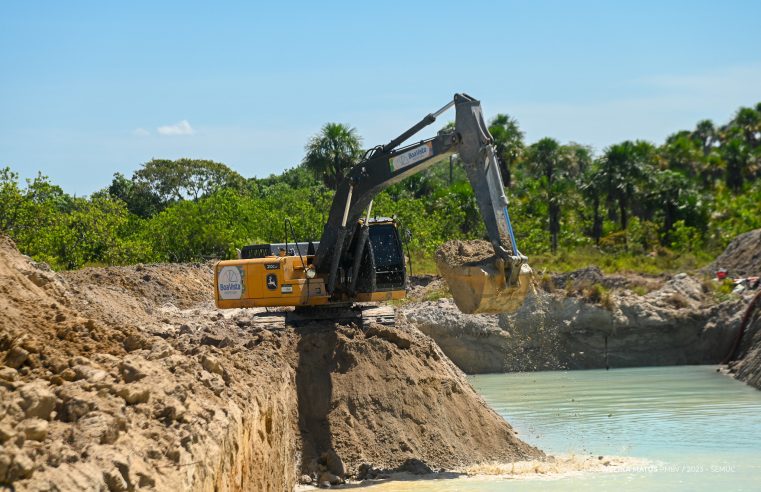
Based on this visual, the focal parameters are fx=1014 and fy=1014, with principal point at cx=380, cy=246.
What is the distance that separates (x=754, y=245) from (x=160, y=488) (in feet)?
152

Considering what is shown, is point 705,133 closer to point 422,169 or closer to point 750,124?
point 750,124

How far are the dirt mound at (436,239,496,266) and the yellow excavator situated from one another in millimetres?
129

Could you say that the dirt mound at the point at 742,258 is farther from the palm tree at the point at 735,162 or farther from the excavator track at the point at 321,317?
the excavator track at the point at 321,317

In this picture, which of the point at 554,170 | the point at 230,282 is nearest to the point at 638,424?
the point at 230,282

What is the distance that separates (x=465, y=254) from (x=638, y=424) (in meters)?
9.99

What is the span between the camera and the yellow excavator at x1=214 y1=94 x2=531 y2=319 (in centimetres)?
1575

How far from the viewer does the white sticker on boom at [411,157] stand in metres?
17.3

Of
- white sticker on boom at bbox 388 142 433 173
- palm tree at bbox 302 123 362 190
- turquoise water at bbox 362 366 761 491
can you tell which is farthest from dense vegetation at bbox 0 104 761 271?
white sticker on boom at bbox 388 142 433 173


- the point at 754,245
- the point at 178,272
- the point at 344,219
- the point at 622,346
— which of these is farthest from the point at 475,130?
the point at 754,245

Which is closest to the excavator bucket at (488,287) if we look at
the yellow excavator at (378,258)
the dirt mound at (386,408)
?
the yellow excavator at (378,258)

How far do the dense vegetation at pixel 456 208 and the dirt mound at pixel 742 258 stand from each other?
2472 millimetres

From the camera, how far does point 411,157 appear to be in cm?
1761

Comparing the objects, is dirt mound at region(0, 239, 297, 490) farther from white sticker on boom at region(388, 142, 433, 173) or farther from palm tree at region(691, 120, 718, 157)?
palm tree at region(691, 120, 718, 157)

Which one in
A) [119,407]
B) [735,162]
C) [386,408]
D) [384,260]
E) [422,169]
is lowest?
[386,408]
